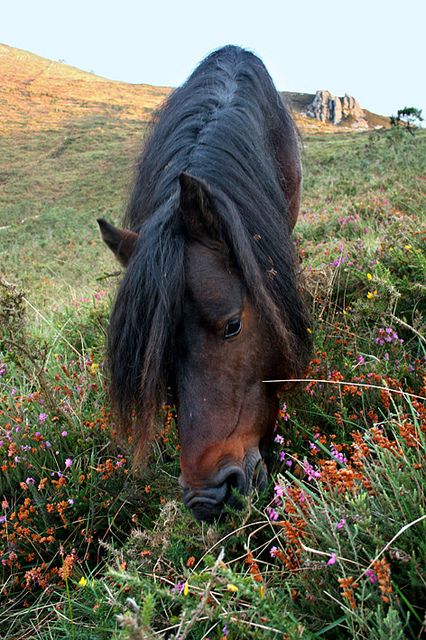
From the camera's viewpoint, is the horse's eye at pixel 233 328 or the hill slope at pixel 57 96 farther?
the hill slope at pixel 57 96

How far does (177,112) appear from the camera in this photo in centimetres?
336

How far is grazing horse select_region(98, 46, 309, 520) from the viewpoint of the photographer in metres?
2.02

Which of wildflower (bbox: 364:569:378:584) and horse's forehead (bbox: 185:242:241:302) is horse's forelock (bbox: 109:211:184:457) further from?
wildflower (bbox: 364:569:378:584)

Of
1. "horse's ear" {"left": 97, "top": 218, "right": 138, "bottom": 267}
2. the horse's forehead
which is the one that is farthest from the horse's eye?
"horse's ear" {"left": 97, "top": 218, "right": 138, "bottom": 267}

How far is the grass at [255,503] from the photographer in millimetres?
1374

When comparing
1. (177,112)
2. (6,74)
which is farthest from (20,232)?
(6,74)

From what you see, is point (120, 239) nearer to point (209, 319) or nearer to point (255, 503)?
point (209, 319)

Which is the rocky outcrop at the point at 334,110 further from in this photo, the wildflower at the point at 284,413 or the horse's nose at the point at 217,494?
the horse's nose at the point at 217,494

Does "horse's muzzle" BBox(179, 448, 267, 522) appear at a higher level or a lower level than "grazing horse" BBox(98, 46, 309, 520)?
lower

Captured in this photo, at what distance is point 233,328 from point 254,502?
747 millimetres

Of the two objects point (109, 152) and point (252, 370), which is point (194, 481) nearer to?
point (252, 370)

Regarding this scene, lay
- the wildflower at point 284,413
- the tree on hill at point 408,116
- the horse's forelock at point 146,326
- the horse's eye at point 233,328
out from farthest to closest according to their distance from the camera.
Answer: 1. the tree on hill at point 408,116
2. the wildflower at point 284,413
3. the horse's eye at point 233,328
4. the horse's forelock at point 146,326

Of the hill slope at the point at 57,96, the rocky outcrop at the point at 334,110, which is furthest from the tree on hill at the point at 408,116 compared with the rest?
the rocky outcrop at the point at 334,110

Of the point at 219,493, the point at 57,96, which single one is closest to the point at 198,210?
the point at 219,493
